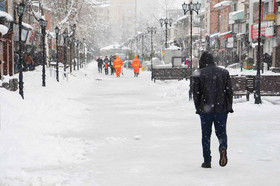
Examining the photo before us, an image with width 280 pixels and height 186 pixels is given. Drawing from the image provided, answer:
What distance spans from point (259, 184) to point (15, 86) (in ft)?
42.1

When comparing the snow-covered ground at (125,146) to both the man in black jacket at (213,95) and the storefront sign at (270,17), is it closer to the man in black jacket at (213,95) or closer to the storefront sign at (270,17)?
the man in black jacket at (213,95)

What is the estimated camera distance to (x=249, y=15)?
167 feet

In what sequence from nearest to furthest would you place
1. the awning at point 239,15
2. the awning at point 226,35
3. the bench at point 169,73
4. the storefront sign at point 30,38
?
1. the bench at point 169,73
2. the storefront sign at point 30,38
3. the awning at point 239,15
4. the awning at point 226,35

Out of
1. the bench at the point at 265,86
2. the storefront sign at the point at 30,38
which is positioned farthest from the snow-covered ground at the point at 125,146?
the storefront sign at the point at 30,38

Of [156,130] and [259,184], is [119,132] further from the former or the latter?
[259,184]

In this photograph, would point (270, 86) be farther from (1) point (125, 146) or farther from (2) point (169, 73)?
(2) point (169, 73)

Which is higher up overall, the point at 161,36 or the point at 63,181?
the point at 161,36

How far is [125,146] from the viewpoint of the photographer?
8.26 meters

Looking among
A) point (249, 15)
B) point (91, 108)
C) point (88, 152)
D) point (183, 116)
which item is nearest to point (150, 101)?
point (91, 108)

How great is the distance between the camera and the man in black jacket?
633cm

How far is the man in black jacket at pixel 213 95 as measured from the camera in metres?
6.33

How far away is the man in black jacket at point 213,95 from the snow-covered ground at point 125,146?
2.14ft

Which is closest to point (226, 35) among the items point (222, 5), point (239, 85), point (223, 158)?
point (222, 5)

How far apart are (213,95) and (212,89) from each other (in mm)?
83
